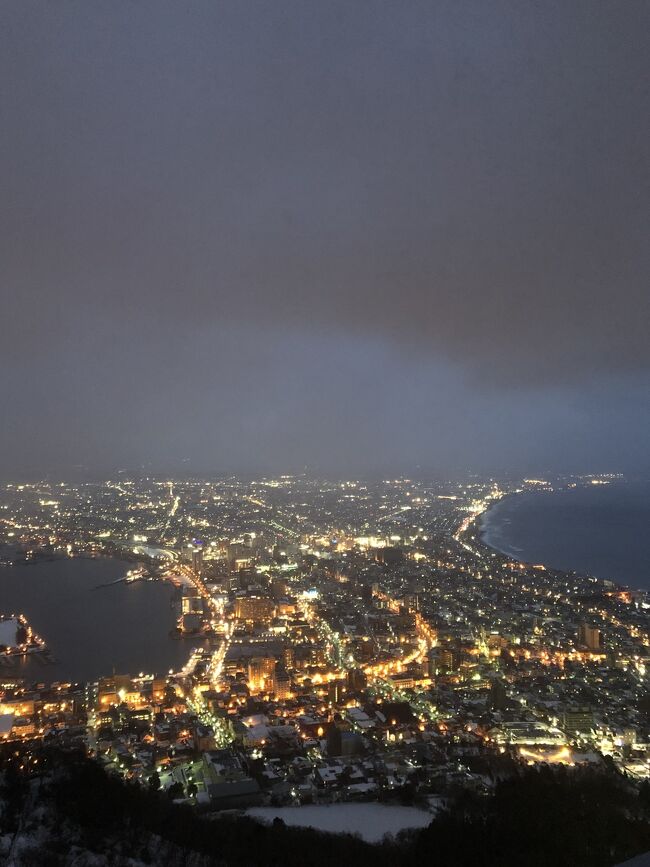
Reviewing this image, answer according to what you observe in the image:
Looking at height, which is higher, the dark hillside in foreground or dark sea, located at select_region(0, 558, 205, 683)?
the dark hillside in foreground

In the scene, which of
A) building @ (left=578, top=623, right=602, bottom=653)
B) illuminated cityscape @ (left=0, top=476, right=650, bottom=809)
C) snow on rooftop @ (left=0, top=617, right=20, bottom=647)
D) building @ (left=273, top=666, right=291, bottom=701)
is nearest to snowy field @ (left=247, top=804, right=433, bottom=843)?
illuminated cityscape @ (left=0, top=476, right=650, bottom=809)

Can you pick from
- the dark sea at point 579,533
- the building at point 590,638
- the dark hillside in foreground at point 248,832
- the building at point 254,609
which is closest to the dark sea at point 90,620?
the building at point 254,609

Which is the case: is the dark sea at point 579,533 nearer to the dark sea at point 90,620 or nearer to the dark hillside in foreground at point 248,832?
the dark sea at point 90,620

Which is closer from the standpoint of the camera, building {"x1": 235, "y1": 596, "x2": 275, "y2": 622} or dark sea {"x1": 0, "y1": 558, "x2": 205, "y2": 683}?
dark sea {"x1": 0, "y1": 558, "x2": 205, "y2": 683}

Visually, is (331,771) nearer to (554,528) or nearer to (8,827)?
(8,827)

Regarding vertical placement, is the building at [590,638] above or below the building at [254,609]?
above

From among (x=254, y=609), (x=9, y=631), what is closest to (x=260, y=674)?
(x=254, y=609)

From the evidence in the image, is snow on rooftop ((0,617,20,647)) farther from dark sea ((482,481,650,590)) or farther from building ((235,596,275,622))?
dark sea ((482,481,650,590))
